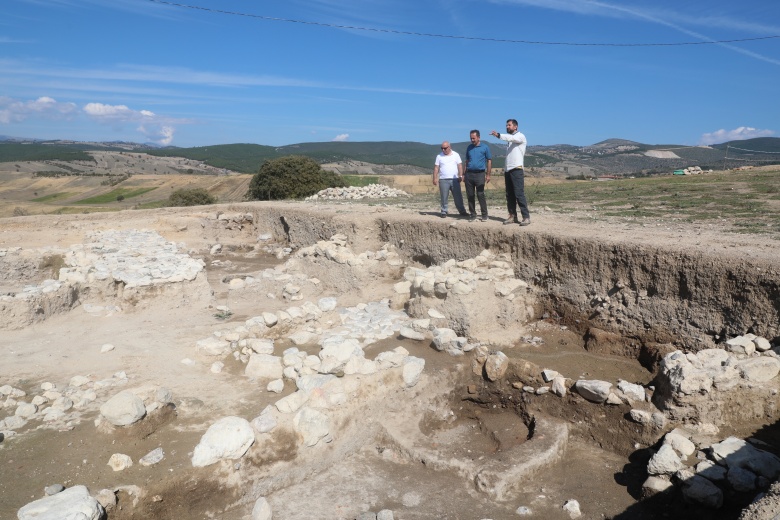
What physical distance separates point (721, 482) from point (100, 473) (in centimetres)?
506

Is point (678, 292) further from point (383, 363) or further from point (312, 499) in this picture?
point (312, 499)

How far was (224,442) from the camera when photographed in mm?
4215

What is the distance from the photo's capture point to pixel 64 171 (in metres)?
70.4

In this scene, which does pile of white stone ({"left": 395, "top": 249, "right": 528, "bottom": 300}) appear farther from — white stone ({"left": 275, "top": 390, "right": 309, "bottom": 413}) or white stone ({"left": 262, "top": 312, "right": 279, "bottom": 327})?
white stone ({"left": 275, "top": 390, "right": 309, "bottom": 413})

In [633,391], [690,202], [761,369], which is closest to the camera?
[761,369]

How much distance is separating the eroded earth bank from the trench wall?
2 cm

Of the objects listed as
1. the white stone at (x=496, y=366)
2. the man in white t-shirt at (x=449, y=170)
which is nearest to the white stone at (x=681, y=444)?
the white stone at (x=496, y=366)

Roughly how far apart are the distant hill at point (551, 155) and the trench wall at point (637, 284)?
2.57m

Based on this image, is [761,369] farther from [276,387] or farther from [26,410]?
[26,410]

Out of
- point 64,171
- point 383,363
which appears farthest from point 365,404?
point 64,171

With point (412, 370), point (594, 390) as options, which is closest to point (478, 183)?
point (412, 370)

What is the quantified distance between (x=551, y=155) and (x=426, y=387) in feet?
198

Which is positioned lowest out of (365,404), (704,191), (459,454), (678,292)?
(459,454)

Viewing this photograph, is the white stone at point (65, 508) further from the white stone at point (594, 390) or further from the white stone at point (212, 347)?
the white stone at point (594, 390)
